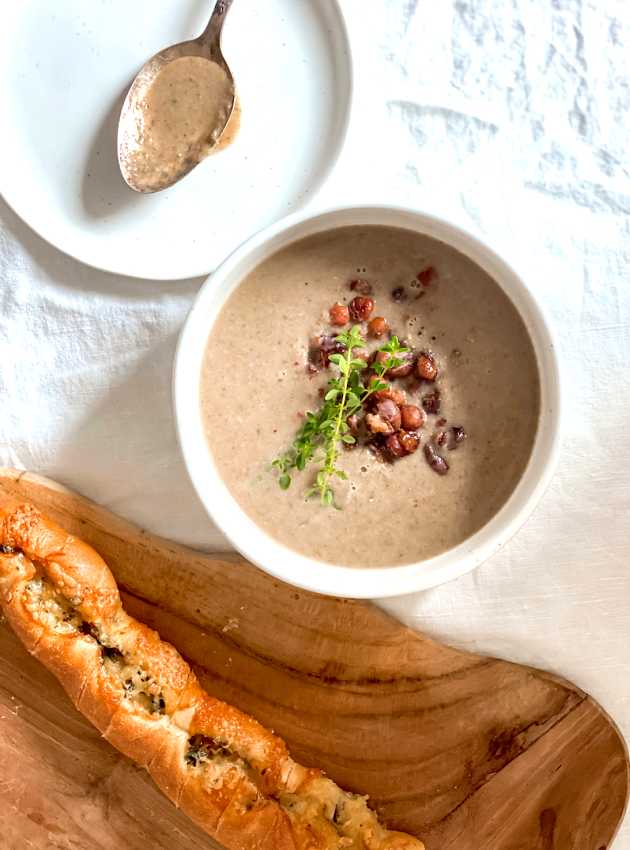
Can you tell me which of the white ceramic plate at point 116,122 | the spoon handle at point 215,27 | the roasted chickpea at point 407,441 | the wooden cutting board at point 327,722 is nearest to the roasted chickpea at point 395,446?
the roasted chickpea at point 407,441

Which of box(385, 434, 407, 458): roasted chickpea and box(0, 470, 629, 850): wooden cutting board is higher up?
box(385, 434, 407, 458): roasted chickpea

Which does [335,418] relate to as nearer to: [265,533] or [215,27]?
[265,533]

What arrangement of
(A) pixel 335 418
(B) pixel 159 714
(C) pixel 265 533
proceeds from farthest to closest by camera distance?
1. (B) pixel 159 714
2. (C) pixel 265 533
3. (A) pixel 335 418

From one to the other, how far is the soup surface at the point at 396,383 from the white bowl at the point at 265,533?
0.05 ft

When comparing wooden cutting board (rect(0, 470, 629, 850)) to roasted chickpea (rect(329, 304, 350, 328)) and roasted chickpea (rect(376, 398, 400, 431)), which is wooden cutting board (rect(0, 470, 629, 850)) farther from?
roasted chickpea (rect(329, 304, 350, 328))

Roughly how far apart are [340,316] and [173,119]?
0.58 meters

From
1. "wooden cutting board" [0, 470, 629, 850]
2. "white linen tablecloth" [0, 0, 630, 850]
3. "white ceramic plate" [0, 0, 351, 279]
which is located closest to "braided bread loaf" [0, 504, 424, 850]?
"wooden cutting board" [0, 470, 629, 850]

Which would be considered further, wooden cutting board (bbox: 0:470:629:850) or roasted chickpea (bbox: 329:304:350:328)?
wooden cutting board (bbox: 0:470:629:850)

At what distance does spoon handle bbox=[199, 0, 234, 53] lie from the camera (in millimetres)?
1976

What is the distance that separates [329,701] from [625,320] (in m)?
0.96

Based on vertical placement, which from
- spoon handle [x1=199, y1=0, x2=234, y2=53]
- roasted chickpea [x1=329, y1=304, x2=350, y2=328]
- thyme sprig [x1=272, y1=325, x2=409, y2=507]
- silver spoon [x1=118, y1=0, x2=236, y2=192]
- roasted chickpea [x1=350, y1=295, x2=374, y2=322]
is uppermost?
spoon handle [x1=199, y1=0, x2=234, y2=53]

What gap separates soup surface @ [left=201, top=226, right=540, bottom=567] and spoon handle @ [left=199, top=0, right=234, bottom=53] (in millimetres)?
483

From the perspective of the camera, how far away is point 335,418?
170cm

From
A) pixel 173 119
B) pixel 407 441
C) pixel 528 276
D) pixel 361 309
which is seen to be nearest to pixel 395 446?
pixel 407 441
